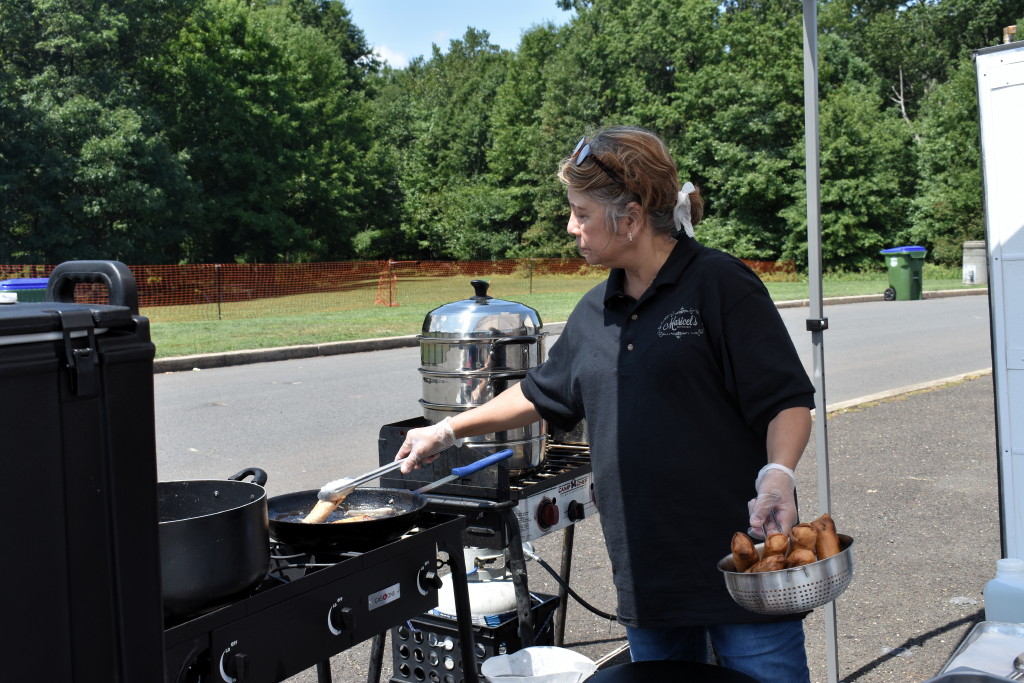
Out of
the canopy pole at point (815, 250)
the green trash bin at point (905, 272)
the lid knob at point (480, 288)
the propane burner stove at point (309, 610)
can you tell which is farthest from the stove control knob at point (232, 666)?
the green trash bin at point (905, 272)

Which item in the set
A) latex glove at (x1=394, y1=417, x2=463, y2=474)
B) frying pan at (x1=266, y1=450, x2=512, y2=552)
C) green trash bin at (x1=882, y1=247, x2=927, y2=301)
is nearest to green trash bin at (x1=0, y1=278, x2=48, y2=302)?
latex glove at (x1=394, y1=417, x2=463, y2=474)

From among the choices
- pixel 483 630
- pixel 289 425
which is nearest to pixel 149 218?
pixel 289 425

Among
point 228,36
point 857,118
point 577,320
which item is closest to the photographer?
point 577,320

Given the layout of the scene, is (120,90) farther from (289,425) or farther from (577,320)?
(577,320)

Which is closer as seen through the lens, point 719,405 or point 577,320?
point 719,405

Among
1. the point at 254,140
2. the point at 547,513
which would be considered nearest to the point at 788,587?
the point at 547,513

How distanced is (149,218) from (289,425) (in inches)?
1035

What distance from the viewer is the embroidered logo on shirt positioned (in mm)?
2254

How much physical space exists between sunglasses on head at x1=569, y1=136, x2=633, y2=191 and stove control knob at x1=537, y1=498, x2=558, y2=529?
1.23 m

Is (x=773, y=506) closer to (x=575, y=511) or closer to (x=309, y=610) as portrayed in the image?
(x=309, y=610)

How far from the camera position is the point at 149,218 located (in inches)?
1278

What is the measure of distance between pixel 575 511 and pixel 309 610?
1.48 meters

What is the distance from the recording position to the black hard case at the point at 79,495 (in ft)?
3.77

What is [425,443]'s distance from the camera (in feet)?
9.01
